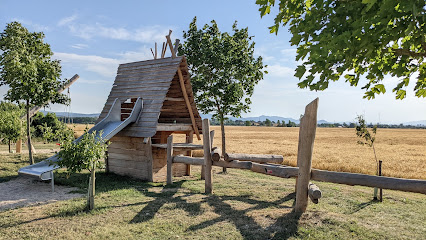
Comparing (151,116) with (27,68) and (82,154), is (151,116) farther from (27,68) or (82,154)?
(27,68)

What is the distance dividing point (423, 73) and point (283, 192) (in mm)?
6759

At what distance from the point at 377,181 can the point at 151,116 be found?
29.8 feet

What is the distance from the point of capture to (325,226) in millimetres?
7227

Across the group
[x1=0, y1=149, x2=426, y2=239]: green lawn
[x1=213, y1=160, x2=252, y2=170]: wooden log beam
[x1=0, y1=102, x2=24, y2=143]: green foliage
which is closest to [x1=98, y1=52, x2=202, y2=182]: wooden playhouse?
[x1=0, y1=149, x2=426, y2=239]: green lawn

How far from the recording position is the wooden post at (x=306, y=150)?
7.64 meters

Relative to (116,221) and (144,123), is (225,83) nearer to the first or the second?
(144,123)

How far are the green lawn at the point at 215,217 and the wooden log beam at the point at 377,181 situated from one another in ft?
3.09

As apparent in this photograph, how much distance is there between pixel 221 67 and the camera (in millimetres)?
17094

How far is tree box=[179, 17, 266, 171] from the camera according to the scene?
16.8m

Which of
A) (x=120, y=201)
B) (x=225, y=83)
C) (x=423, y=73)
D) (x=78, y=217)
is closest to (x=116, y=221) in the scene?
(x=78, y=217)

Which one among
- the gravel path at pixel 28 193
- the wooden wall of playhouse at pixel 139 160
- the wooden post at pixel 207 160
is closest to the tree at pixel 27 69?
the gravel path at pixel 28 193

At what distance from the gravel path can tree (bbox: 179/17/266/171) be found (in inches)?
343

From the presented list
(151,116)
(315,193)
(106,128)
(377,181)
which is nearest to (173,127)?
(151,116)

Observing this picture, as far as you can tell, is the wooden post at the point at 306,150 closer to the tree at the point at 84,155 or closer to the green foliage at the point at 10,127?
the tree at the point at 84,155
